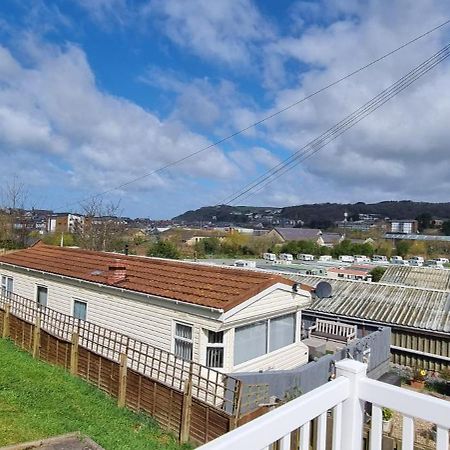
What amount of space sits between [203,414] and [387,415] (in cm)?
375

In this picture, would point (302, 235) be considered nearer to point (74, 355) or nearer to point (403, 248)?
point (403, 248)

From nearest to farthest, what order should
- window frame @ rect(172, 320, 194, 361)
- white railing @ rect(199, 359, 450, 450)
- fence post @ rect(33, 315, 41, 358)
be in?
1. white railing @ rect(199, 359, 450, 450)
2. window frame @ rect(172, 320, 194, 361)
3. fence post @ rect(33, 315, 41, 358)

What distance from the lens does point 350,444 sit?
7.24 ft

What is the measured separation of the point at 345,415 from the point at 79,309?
11.9 metres

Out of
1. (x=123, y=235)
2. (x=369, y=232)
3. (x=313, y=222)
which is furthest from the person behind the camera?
(x=313, y=222)

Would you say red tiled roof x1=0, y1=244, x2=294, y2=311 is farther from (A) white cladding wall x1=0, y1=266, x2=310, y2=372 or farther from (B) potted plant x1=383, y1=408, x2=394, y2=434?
(B) potted plant x1=383, y1=408, x2=394, y2=434

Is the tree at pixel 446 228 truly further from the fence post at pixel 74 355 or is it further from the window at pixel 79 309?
the fence post at pixel 74 355

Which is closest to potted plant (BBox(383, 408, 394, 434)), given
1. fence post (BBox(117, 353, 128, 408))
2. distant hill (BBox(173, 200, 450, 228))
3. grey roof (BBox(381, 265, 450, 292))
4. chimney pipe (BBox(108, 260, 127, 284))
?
fence post (BBox(117, 353, 128, 408))

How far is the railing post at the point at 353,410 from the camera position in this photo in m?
2.19

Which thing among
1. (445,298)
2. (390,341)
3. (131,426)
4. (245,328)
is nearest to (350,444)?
(131,426)

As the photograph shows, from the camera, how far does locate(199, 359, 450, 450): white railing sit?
1.71 meters

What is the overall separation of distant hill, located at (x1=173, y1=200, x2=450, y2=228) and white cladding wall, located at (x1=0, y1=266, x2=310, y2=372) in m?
87.1

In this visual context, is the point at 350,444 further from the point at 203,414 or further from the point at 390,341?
the point at 390,341

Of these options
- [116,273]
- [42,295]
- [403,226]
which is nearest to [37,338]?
[116,273]
